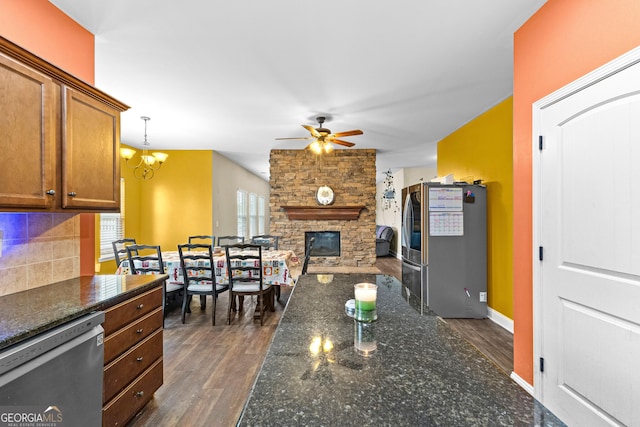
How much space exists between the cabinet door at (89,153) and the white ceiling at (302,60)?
2.38 ft

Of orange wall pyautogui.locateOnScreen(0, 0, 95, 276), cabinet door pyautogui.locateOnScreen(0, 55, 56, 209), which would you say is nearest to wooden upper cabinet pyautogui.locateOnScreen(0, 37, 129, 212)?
cabinet door pyautogui.locateOnScreen(0, 55, 56, 209)

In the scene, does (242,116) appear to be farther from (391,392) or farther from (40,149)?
(391,392)

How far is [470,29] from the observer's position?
2.23 m

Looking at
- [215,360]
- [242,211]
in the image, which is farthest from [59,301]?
[242,211]

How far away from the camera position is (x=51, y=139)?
1.61 meters

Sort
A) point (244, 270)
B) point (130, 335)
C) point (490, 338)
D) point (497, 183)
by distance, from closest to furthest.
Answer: point (130, 335) → point (490, 338) → point (244, 270) → point (497, 183)

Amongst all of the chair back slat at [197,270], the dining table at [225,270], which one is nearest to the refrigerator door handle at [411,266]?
the dining table at [225,270]

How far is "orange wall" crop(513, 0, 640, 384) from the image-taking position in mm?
1519

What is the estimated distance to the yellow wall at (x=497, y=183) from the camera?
3430 millimetres

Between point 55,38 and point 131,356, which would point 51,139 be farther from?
point 131,356

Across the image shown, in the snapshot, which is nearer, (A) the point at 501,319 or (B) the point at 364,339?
(B) the point at 364,339

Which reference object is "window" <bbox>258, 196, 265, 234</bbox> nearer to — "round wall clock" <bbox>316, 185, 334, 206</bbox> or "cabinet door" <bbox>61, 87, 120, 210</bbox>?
"round wall clock" <bbox>316, 185, 334, 206</bbox>

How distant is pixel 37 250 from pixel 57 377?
0.96 meters

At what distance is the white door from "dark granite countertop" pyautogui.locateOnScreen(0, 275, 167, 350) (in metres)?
2.49
